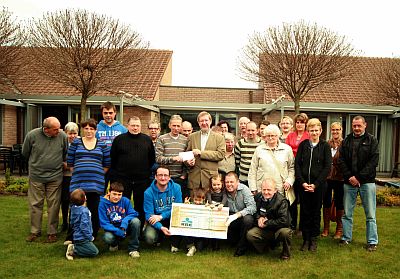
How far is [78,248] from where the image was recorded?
532 cm

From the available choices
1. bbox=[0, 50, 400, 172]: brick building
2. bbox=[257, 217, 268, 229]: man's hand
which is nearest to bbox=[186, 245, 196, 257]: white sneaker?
bbox=[257, 217, 268, 229]: man's hand

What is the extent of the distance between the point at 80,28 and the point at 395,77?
37.7 feet

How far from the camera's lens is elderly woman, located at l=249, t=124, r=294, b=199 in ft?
19.0

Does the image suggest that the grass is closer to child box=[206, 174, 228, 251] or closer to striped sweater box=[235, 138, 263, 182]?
child box=[206, 174, 228, 251]

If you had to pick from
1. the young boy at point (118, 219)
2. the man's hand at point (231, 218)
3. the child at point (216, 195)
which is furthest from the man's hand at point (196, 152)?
the young boy at point (118, 219)

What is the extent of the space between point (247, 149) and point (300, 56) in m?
8.36

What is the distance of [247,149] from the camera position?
634 cm

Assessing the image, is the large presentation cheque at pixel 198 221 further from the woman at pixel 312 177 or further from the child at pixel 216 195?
the woman at pixel 312 177

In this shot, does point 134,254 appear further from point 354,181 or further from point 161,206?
point 354,181

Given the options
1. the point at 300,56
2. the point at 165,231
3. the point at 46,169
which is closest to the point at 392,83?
the point at 300,56

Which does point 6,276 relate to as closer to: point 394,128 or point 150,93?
point 150,93

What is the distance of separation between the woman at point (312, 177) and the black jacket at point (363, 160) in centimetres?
43

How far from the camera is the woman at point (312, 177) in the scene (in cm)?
566

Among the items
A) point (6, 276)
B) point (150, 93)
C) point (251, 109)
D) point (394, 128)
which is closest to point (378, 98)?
point (394, 128)
